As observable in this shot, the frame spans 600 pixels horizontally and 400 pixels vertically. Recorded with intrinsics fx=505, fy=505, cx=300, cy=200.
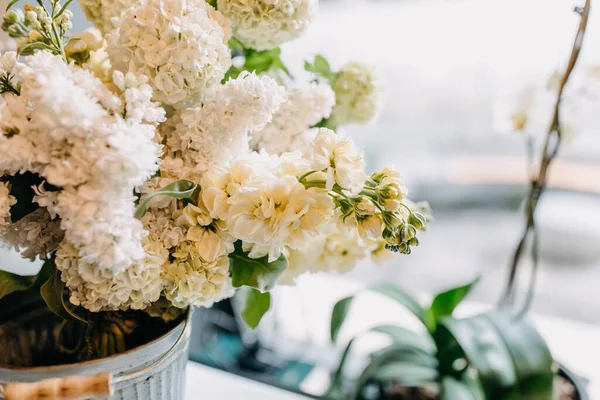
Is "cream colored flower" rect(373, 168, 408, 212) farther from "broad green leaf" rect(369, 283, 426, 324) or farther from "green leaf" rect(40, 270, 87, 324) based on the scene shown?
"broad green leaf" rect(369, 283, 426, 324)

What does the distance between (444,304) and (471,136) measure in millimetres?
444

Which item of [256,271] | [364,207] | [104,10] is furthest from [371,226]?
[104,10]

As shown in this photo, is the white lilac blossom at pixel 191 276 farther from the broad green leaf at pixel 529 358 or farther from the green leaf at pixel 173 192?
the broad green leaf at pixel 529 358

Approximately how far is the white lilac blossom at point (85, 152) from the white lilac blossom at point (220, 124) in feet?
0.24

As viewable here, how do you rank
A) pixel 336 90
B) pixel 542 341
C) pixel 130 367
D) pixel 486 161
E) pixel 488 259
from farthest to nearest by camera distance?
pixel 488 259, pixel 486 161, pixel 542 341, pixel 336 90, pixel 130 367

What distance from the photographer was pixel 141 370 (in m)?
0.50

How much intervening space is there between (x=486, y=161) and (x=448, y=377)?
0.54 meters

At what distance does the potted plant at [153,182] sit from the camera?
15.4 inches

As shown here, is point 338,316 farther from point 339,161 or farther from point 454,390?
point 339,161

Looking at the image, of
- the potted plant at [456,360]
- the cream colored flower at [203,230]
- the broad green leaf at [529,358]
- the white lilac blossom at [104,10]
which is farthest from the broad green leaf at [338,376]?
the white lilac blossom at [104,10]

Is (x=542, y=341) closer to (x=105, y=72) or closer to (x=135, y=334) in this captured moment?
(x=135, y=334)

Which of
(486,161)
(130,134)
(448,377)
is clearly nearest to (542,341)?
(448,377)

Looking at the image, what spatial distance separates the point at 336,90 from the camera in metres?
0.67

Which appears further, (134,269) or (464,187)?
(464,187)
